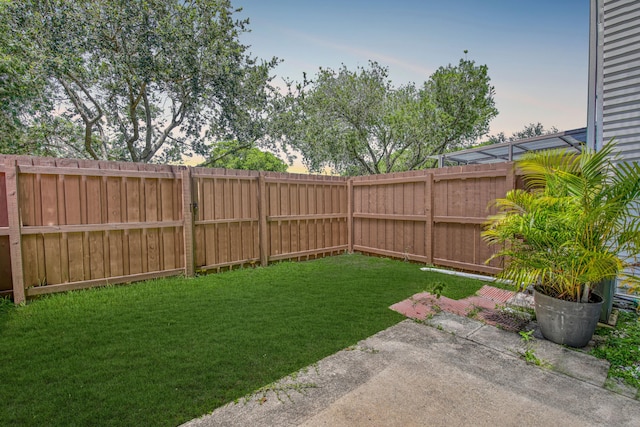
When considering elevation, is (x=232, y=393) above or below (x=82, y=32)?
below

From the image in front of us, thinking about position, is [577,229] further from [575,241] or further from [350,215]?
[350,215]

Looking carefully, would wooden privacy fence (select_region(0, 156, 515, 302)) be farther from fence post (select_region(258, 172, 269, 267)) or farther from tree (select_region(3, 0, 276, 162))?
tree (select_region(3, 0, 276, 162))

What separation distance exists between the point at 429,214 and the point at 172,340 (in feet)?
14.7

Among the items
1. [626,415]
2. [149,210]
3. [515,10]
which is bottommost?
[626,415]

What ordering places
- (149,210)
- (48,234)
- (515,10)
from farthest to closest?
(515,10)
(149,210)
(48,234)

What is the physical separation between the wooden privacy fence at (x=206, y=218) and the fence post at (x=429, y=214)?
2cm

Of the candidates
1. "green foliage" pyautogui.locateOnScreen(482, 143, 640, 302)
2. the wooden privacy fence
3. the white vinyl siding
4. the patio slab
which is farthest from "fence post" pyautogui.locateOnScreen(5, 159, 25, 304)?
the white vinyl siding

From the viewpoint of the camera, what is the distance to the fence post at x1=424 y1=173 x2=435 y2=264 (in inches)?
214

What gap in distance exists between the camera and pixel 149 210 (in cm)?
452

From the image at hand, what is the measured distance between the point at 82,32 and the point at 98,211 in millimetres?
6654

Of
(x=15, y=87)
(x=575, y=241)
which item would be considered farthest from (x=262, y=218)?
(x=15, y=87)

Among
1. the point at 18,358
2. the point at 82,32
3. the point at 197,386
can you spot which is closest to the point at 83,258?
the point at 18,358

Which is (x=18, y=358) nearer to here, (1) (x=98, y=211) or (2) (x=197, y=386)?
(2) (x=197, y=386)

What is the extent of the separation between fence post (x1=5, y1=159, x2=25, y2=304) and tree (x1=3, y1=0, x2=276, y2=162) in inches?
212
